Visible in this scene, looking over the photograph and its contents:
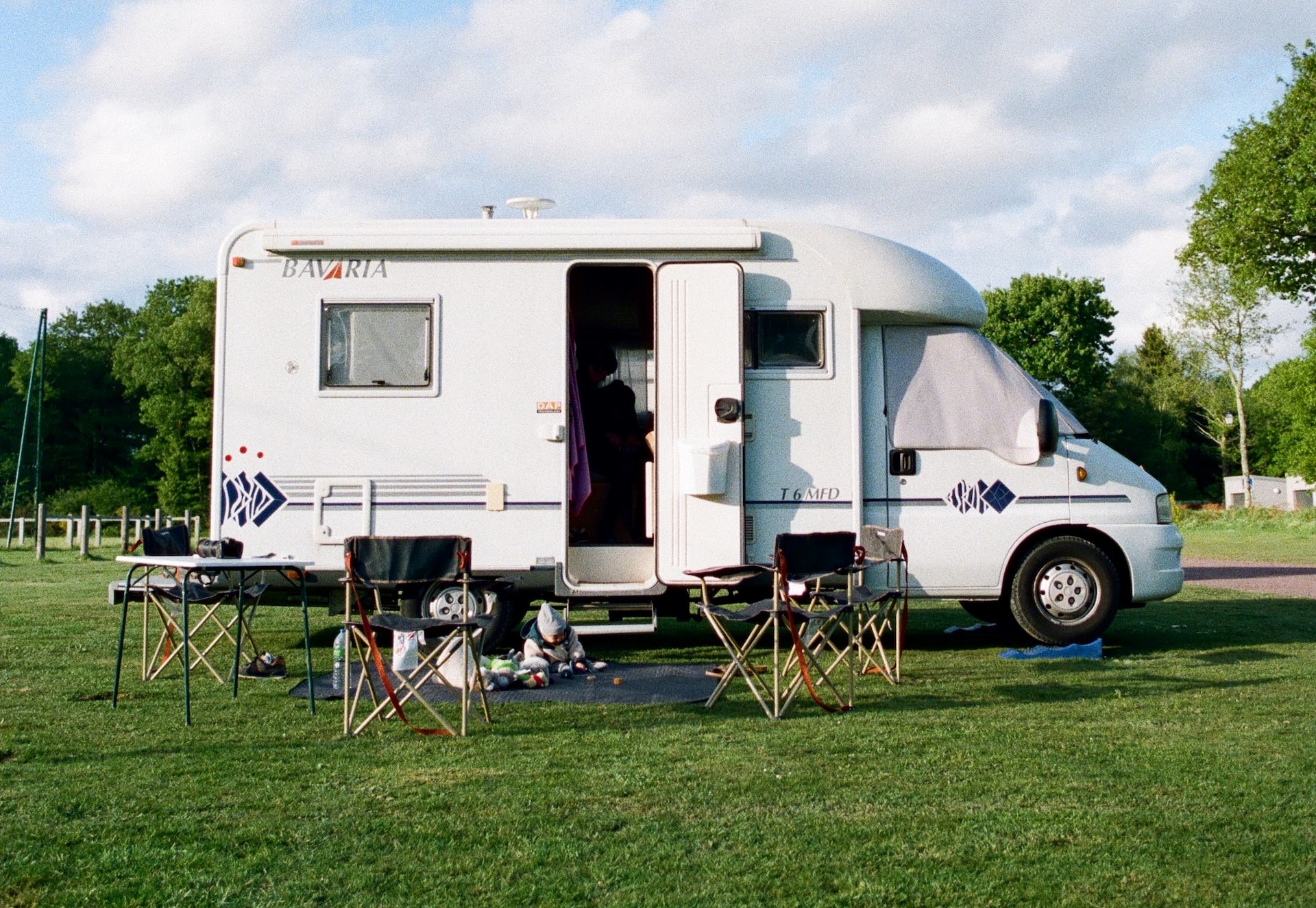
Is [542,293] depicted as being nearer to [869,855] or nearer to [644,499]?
[644,499]

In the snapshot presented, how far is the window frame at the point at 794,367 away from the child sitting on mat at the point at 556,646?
6.67 ft

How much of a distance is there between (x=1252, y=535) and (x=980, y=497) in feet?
85.1

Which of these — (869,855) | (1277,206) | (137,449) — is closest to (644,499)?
(869,855)

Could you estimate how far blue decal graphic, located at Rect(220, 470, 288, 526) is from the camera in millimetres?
8039

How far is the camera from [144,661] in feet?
22.8

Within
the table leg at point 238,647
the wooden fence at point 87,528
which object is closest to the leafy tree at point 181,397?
Answer: the wooden fence at point 87,528

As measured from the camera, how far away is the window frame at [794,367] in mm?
8219

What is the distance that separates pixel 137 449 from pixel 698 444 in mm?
50817

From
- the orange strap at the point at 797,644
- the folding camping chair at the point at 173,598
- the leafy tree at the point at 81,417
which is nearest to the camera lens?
the orange strap at the point at 797,644

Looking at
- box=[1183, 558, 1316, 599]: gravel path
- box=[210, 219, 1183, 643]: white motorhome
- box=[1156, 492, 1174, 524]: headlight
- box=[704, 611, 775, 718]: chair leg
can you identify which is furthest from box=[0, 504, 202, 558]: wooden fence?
box=[1183, 558, 1316, 599]: gravel path

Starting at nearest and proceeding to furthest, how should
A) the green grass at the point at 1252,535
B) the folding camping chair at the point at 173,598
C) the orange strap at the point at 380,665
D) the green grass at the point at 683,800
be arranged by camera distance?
the green grass at the point at 683,800, the orange strap at the point at 380,665, the folding camping chair at the point at 173,598, the green grass at the point at 1252,535

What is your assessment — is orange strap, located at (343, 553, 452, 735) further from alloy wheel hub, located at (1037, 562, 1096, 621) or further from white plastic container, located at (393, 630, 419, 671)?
alloy wheel hub, located at (1037, 562, 1096, 621)

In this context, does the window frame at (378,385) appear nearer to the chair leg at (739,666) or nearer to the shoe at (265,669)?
the shoe at (265,669)

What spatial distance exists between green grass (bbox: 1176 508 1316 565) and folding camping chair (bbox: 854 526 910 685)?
13.3 metres
